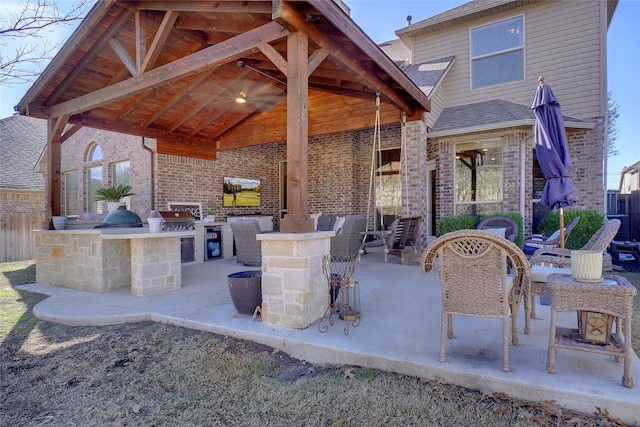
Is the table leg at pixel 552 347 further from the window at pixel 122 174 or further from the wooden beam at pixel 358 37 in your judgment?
the window at pixel 122 174

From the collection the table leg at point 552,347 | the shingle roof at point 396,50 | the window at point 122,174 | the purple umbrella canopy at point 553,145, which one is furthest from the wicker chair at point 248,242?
the shingle roof at point 396,50

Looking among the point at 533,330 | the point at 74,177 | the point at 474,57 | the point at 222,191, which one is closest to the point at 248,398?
the point at 533,330

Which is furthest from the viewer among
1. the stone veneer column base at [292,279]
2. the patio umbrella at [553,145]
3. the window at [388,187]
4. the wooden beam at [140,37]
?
the window at [388,187]

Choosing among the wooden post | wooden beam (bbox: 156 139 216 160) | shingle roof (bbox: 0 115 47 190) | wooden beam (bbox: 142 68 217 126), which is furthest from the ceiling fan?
shingle roof (bbox: 0 115 47 190)

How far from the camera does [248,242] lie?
6531 millimetres

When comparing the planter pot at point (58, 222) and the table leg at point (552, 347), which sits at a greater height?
the planter pot at point (58, 222)

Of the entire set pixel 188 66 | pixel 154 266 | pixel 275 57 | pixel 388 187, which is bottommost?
pixel 154 266

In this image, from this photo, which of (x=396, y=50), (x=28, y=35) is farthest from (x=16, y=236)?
(x=396, y=50)

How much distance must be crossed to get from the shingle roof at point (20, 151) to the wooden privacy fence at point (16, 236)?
5.63 ft

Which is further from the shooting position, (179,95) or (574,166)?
(574,166)

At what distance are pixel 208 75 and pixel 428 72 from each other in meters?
5.00

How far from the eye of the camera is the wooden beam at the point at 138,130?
6.30 metres

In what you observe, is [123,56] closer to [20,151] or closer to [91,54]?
[91,54]

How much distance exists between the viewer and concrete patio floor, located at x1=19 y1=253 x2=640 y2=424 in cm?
200
